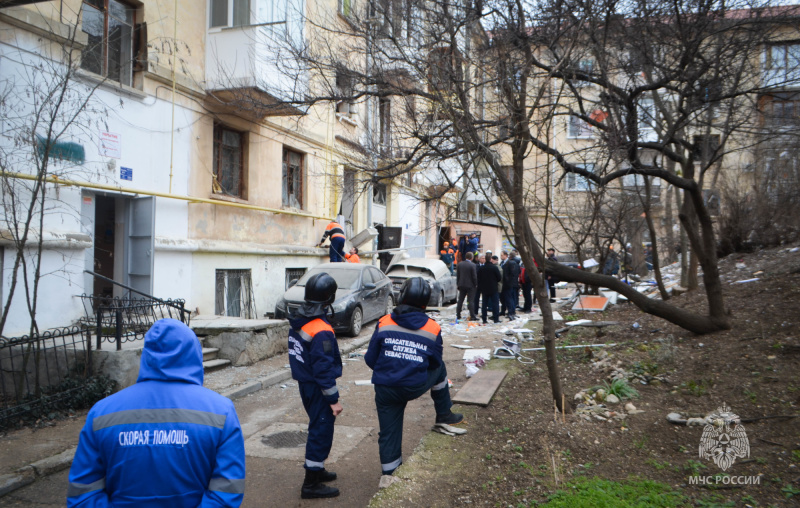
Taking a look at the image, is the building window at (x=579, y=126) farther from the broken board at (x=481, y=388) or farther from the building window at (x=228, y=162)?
the building window at (x=228, y=162)

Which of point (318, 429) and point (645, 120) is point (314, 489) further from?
point (645, 120)

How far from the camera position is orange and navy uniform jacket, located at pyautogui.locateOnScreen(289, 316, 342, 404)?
4203 millimetres

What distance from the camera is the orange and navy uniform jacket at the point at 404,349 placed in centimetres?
418

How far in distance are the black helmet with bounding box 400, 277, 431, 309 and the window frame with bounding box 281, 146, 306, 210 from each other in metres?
11.3

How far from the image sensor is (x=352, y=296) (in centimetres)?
1186

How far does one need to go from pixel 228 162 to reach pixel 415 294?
10070 millimetres

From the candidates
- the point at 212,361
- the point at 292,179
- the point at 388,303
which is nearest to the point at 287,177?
the point at 292,179

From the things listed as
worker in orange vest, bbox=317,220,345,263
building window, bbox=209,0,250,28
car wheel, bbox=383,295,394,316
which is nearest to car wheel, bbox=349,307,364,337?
car wheel, bbox=383,295,394,316

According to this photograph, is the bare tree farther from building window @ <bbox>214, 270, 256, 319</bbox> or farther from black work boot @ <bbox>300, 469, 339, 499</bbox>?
black work boot @ <bbox>300, 469, 339, 499</bbox>

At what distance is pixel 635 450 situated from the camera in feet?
14.7

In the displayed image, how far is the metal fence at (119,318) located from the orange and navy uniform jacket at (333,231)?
6.79m

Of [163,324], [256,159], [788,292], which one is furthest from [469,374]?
[256,159]

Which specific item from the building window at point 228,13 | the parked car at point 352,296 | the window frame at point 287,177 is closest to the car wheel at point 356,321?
the parked car at point 352,296

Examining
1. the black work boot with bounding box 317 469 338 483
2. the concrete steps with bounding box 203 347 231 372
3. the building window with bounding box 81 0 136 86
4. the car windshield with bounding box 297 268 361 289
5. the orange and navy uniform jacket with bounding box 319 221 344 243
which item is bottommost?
the black work boot with bounding box 317 469 338 483
